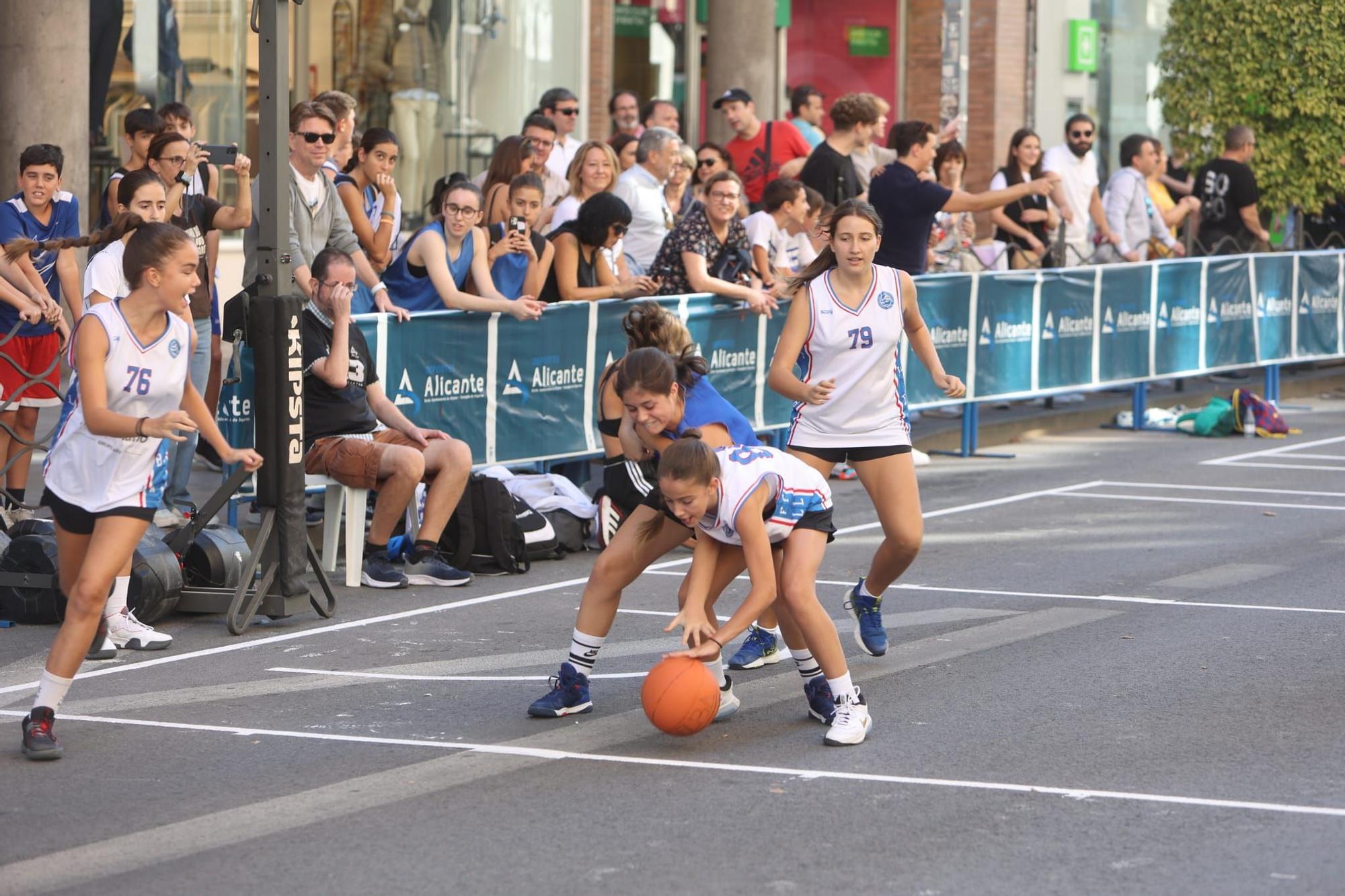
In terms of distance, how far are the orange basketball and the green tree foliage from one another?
16.8m

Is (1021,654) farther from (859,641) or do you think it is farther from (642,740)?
(642,740)

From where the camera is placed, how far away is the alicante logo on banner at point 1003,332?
640 inches

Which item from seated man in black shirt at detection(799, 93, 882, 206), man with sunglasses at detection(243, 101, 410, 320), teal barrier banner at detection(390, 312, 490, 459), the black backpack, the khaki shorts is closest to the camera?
the khaki shorts

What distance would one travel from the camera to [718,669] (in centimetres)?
770

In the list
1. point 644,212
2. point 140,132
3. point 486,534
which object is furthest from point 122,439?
point 644,212

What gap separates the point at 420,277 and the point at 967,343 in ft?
17.3

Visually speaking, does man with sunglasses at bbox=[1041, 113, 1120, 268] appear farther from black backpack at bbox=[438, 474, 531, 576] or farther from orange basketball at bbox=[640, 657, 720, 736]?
orange basketball at bbox=[640, 657, 720, 736]

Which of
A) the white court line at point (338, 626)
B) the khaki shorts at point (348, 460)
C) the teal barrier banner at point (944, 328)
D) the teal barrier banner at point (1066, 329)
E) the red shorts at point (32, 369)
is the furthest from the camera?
the teal barrier banner at point (1066, 329)

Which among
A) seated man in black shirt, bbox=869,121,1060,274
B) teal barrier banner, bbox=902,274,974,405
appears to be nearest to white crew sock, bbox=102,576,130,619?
seated man in black shirt, bbox=869,121,1060,274

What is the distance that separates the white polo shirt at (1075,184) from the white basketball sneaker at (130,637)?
1192 centimetres

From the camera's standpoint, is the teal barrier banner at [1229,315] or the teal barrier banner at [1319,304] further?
the teal barrier banner at [1319,304]

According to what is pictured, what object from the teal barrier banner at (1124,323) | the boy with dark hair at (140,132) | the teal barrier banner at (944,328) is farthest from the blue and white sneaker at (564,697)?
the teal barrier banner at (1124,323)

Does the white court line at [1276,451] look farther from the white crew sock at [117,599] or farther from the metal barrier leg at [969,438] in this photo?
the white crew sock at [117,599]

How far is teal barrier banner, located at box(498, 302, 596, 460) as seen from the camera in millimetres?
12273
